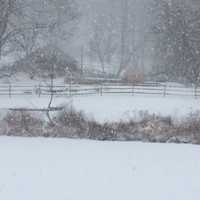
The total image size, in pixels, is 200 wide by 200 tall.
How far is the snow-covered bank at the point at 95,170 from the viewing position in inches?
593

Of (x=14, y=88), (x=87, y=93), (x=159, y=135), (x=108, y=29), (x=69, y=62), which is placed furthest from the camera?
(x=108, y=29)

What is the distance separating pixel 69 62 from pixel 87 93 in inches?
517

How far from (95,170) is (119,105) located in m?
10.5

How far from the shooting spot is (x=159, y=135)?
26047 mm

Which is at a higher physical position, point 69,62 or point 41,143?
point 69,62

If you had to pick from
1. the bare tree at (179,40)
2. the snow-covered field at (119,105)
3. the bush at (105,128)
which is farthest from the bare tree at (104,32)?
the bush at (105,128)

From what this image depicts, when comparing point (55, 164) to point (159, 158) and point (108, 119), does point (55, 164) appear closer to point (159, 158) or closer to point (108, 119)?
point (159, 158)

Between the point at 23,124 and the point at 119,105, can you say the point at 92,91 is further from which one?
the point at 23,124

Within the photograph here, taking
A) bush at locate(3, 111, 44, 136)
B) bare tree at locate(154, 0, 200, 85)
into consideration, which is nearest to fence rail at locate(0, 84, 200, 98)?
bare tree at locate(154, 0, 200, 85)

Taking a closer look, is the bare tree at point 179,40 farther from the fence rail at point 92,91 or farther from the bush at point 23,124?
the bush at point 23,124

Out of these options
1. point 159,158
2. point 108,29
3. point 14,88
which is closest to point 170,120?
point 159,158

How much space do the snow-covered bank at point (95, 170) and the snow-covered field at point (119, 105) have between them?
2325 mm

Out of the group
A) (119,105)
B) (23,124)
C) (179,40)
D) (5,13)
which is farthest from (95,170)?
(179,40)

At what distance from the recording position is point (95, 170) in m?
18.2
